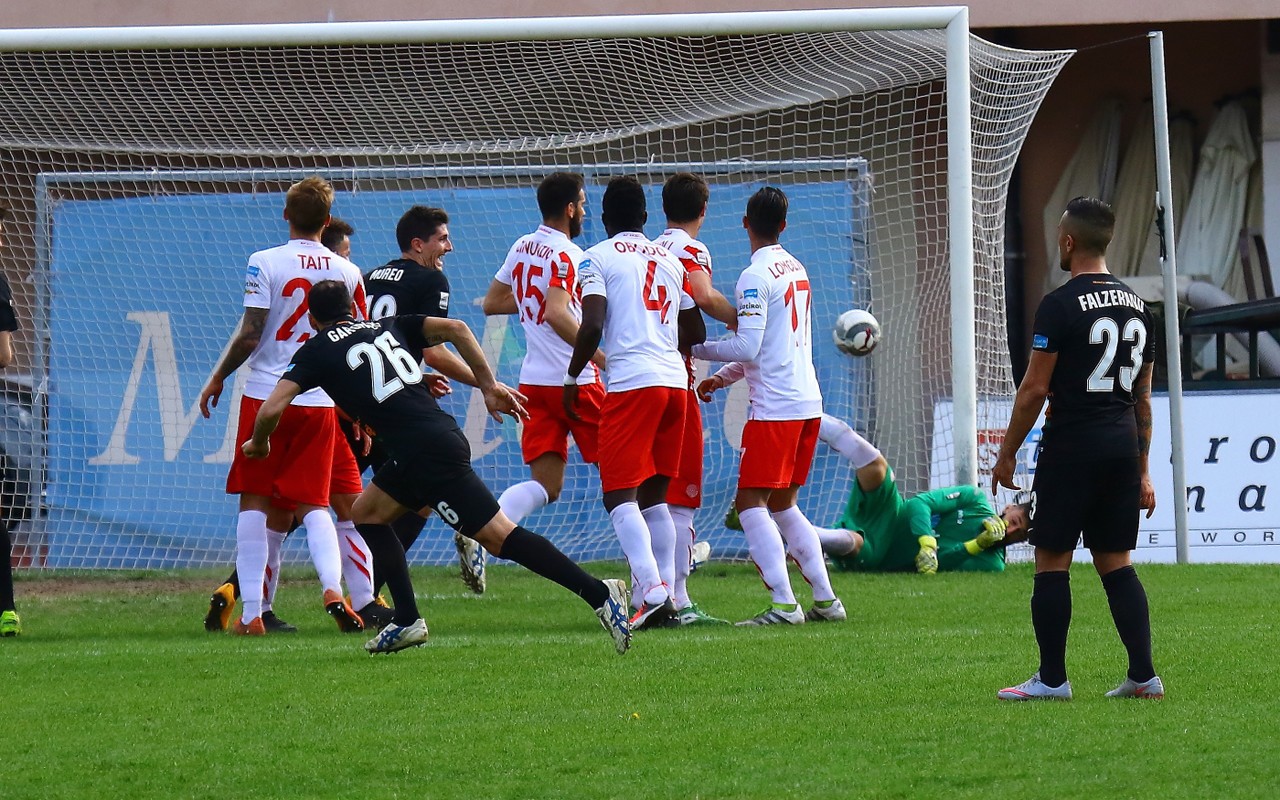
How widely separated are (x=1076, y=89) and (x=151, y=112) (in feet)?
33.2

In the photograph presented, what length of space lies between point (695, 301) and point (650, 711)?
9.92 ft

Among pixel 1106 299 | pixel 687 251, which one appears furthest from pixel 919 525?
pixel 1106 299

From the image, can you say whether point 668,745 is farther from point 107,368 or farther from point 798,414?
point 107,368

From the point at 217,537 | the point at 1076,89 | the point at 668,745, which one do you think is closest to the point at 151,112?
the point at 217,537

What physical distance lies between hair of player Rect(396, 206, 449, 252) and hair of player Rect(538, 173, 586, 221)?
0.56 metres

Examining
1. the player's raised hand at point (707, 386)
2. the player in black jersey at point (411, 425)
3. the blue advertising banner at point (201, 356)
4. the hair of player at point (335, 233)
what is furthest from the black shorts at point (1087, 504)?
the blue advertising banner at point (201, 356)

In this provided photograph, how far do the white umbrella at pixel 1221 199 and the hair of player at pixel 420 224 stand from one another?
441 inches

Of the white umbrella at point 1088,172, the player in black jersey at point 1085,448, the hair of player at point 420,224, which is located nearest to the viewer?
the player in black jersey at point 1085,448

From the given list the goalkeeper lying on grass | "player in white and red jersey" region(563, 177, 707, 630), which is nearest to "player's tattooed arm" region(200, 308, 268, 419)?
"player in white and red jersey" region(563, 177, 707, 630)

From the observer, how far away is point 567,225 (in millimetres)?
8180

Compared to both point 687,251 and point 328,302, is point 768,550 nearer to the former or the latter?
point 687,251

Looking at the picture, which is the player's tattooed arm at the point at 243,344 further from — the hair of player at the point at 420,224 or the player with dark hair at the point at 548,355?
the player with dark hair at the point at 548,355

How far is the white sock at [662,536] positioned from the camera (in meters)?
7.79

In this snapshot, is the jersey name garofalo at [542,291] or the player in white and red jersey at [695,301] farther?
the jersey name garofalo at [542,291]
